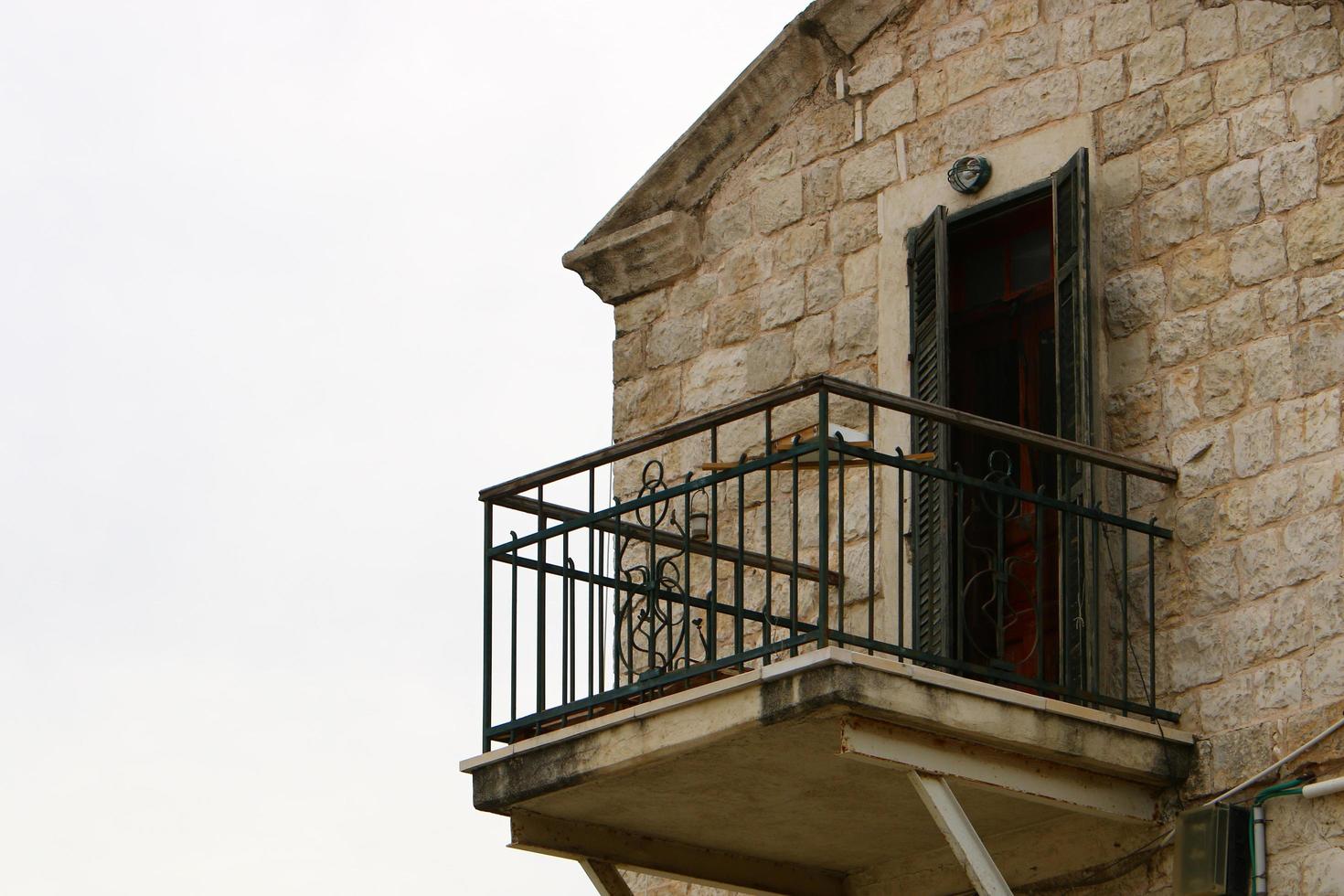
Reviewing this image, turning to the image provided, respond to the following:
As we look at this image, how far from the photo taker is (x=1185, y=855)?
309 inches

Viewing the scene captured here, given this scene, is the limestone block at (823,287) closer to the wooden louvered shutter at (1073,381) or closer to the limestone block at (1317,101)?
the wooden louvered shutter at (1073,381)

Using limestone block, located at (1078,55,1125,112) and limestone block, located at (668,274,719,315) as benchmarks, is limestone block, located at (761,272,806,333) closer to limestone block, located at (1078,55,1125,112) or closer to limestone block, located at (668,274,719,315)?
limestone block, located at (668,274,719,315)

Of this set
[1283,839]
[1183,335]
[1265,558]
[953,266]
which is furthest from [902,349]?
[1283,839]

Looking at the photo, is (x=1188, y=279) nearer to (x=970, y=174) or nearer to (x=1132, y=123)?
(x=1132, y=123)

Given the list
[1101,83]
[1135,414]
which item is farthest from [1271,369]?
[1101,83]

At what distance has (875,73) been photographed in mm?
9867

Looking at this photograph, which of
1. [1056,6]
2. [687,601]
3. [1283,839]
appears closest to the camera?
[1283,839]

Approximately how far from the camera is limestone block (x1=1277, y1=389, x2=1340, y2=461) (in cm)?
805

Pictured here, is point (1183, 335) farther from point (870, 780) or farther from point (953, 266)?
point (870, 780)

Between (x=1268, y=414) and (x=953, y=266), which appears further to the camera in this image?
(x=953, y=266)

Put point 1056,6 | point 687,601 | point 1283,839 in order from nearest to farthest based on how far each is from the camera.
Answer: point 1283,839, point 687,601, point 1056,6

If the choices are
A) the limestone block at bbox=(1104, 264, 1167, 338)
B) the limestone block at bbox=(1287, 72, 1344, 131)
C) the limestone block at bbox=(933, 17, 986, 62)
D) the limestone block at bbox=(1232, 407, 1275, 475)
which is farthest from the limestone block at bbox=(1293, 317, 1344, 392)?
the limestone block at bbox=(933, 17, 986, 62)

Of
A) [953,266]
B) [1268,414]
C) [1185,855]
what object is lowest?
[1185,855]

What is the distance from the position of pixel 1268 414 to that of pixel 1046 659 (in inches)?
45.5
